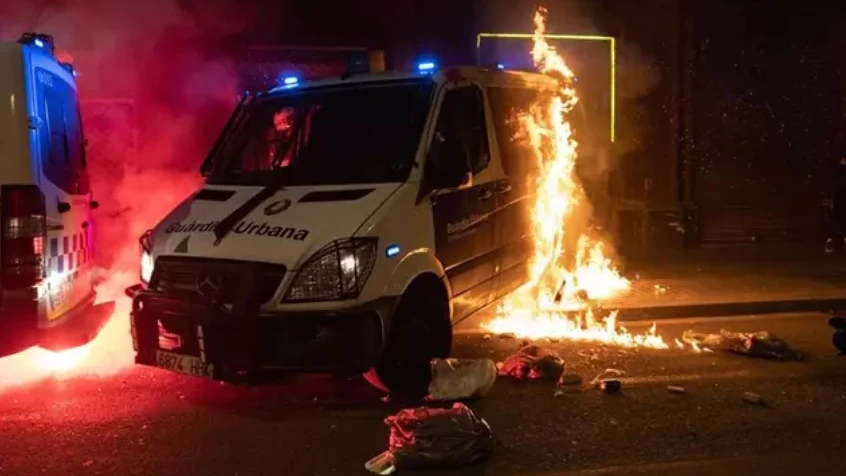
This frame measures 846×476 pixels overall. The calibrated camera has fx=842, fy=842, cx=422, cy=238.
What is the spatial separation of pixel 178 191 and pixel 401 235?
412 cm

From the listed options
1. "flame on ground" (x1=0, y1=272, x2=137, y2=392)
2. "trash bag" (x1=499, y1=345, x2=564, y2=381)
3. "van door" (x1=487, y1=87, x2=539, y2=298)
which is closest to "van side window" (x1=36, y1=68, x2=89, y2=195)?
"flame on ground" (x1=0, y1=272, x2=137, y2=392)

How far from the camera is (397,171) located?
543 centimetres

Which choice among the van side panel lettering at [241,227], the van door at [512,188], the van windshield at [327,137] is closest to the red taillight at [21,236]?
the van side panel lettering at [241,227]

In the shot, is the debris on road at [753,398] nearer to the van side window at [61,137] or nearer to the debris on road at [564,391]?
the debris on road at [564,391]

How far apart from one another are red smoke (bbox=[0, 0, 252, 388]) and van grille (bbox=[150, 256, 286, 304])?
196 cm

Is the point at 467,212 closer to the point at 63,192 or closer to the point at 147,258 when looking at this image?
the point at 147,258

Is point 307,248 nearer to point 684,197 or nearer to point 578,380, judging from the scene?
point 578,380

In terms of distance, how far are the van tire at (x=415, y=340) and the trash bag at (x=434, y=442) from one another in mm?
704

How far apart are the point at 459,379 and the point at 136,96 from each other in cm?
587

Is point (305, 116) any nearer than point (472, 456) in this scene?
No

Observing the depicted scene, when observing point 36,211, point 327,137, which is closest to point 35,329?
point 36,211

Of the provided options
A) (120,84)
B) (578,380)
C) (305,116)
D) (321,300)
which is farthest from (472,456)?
(120,84)

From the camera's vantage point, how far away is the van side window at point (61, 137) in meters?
5.38

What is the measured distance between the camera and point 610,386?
5.72 meters
